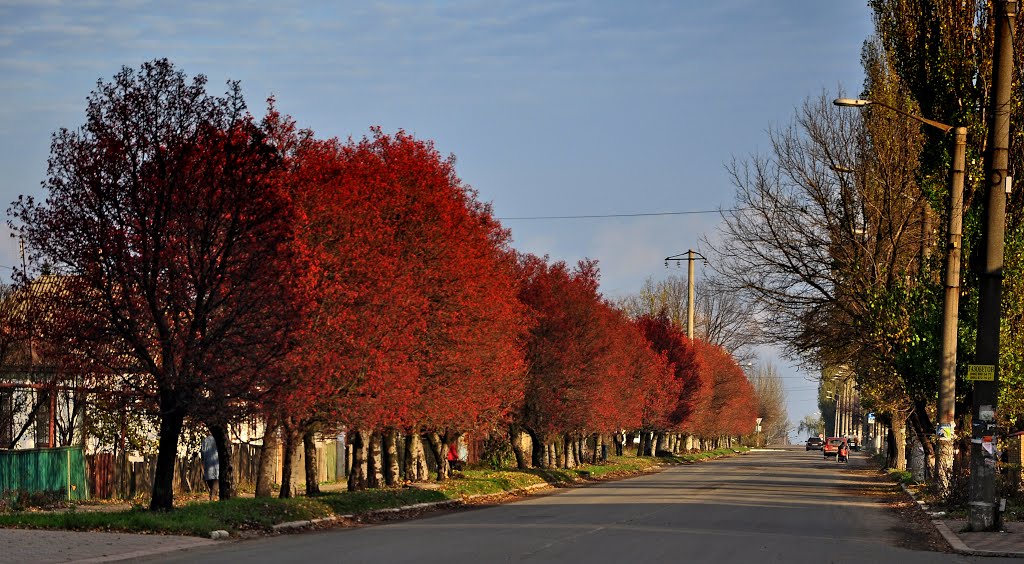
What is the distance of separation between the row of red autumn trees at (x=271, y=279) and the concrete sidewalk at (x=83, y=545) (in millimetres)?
3808

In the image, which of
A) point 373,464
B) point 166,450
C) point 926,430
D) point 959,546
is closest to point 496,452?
point 373,464

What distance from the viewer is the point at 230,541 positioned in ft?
66.3

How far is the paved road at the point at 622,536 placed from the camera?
17328 millimetres

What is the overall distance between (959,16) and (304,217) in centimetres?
1527

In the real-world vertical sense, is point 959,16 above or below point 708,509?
above

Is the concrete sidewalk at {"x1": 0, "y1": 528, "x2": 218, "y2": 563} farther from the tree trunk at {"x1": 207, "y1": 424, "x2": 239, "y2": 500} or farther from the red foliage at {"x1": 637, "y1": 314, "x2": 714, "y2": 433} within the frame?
the red foliage at {"x1": 637, "y1": 314, "x2": 714, "y2": 433}

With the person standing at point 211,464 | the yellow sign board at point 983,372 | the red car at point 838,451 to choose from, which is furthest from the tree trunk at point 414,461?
the red car at point 838,451

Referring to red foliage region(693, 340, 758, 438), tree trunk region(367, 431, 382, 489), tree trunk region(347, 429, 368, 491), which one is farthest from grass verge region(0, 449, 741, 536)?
red foliage region(693, 340, 758, 438)

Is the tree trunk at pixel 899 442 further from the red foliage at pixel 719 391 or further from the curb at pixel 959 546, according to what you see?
the curb at pixel 959 546

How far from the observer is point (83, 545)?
704 inches

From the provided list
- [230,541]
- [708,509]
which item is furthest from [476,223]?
[230,541]

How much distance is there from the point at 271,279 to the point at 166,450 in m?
3.69

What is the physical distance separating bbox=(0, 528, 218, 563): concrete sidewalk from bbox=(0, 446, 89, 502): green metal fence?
796 cm

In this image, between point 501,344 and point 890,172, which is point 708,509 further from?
point 890,172
